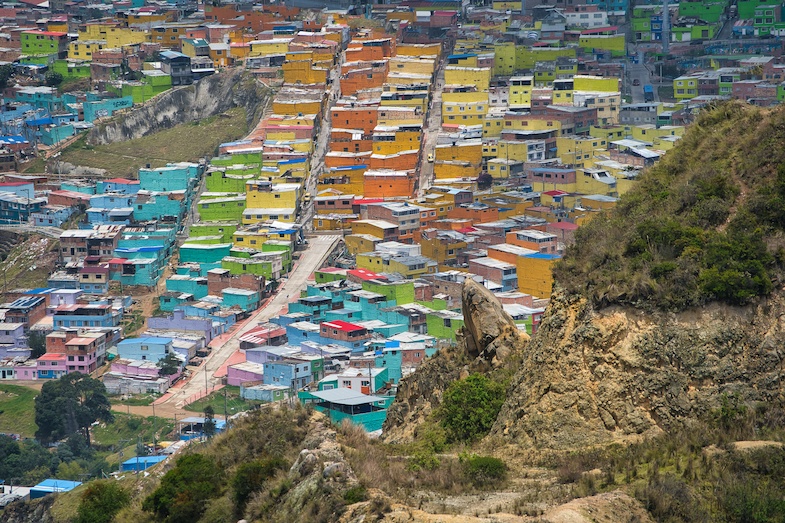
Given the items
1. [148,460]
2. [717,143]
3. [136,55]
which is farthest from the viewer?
[136,55]

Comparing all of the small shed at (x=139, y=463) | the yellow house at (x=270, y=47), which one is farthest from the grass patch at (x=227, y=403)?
the yellow house at (x=270, y=47)

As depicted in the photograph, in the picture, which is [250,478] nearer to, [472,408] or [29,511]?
[472,408]

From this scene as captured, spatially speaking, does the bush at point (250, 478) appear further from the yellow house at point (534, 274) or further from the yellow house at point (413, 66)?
the yellow house at point (413, 66)

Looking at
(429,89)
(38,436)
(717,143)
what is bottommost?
(38,436)

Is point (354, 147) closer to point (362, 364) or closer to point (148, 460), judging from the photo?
point (362, 364)

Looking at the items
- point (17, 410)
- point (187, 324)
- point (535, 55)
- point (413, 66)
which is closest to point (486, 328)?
point (17, 410)

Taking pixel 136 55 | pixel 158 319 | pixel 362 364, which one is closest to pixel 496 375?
pixel 362 364

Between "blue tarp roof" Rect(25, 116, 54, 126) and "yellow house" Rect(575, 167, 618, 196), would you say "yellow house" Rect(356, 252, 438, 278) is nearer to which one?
"yellow house" Rect(575, 167, 618, 196)
